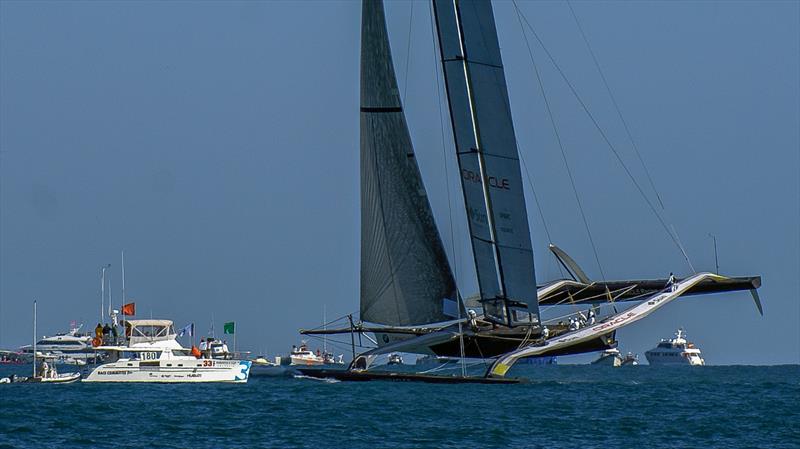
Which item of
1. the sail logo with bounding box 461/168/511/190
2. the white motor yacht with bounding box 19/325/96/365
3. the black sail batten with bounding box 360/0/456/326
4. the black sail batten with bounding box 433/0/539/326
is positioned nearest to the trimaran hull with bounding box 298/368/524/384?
the black sail batten with bounding box 360/0/456/326

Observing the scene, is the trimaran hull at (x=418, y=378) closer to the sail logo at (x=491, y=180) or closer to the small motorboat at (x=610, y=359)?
the sail logo at (x=491, y=180)

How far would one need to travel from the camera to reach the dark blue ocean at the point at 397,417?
36.9m

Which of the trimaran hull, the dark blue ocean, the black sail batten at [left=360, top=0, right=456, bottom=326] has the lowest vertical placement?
the dark blue ocean

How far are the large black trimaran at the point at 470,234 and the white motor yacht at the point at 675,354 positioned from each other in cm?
8824

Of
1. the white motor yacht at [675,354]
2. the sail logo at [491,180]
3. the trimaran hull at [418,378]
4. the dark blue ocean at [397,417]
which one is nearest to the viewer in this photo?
the dark blue ocean at [397,417]

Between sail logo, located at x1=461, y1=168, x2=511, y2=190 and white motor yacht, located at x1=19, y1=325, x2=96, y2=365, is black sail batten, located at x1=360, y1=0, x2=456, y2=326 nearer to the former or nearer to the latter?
sail logo, located at x1=461, y1=168, x2=511, y2=190

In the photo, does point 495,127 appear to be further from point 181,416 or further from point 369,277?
point 181,416

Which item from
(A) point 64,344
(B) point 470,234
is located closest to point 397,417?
(B) point 470,234

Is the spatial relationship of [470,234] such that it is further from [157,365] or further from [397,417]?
[157,365]

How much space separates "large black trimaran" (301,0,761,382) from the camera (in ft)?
174

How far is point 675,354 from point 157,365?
314ft

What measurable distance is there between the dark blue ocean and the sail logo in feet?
23.1

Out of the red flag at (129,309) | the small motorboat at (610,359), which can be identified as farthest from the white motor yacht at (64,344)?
the red flag at (129,309)

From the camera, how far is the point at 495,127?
5312 centimetres
